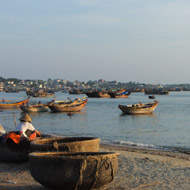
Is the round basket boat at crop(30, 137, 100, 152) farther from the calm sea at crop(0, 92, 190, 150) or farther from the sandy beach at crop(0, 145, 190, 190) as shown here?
the calm sea at crop(0, 92, 190, 150)

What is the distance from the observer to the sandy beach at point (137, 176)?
673cm

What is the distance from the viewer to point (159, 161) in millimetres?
9781

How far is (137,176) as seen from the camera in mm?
7652

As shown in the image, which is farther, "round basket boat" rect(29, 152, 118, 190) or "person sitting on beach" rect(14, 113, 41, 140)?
"person sitting on beach" rect(14, 113, 41, 140)

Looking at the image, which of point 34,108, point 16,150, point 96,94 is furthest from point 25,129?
point 96,94

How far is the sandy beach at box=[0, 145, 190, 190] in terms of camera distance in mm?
6727

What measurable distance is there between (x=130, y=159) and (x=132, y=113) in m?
28.5

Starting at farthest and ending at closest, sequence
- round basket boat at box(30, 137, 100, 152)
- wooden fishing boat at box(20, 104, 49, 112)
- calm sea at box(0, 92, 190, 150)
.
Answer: wooden fishing boat at box(20, 104, 49, 112) → calm sea at box(0, 92, 190, 150) → round basket boat at box(30, 137, 100, 152)

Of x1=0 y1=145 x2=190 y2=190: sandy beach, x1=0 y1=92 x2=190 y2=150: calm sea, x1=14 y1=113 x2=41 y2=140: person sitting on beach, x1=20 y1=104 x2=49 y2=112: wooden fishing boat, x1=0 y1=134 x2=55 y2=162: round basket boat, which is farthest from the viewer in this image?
x1=20 y1=104 x2=49 y2=112: wooden fishing boat

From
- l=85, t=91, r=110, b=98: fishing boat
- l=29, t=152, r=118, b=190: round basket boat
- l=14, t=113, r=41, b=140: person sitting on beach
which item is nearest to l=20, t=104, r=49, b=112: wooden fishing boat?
l=14, t=113, r=41, b=140: person sitting on beach

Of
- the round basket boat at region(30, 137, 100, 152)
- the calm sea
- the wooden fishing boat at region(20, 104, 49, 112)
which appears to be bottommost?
the calm sea

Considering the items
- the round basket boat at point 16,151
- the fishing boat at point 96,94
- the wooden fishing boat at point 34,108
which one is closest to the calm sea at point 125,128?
the wooden fishing boat at point 34,108

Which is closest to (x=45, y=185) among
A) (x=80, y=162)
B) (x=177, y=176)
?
(x=80, y=162)

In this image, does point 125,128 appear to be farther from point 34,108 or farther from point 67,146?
point 34,108
